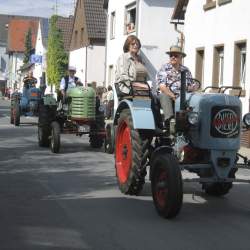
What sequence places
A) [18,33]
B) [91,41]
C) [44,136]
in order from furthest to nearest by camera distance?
[18,33], [91,41], [44,136]

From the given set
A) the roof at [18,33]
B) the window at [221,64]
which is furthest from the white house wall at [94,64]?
the roof at [18,33]

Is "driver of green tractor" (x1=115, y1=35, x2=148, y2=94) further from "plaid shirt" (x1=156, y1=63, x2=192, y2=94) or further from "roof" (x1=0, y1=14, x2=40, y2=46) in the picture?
"roof" (x1=0, y1=14, x2=40, y2=46)

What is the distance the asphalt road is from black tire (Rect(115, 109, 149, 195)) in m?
0.19

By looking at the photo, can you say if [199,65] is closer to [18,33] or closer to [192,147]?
[192,147]

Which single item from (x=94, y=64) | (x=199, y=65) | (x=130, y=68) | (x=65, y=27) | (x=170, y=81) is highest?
(x=65, y=27)

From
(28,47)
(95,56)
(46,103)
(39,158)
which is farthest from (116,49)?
(28,47)

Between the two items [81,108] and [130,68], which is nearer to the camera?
[130,68]

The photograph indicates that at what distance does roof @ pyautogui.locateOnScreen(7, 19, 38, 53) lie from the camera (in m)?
109

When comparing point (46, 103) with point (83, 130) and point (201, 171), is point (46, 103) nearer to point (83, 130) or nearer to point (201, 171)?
point (83, 130)

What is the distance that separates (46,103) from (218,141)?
28.1ft

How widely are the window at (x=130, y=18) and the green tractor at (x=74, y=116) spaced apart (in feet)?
56.2

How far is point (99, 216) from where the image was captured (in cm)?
751

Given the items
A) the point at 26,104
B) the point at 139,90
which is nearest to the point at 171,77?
the point at 139,90

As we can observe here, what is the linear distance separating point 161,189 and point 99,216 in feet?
2.46
